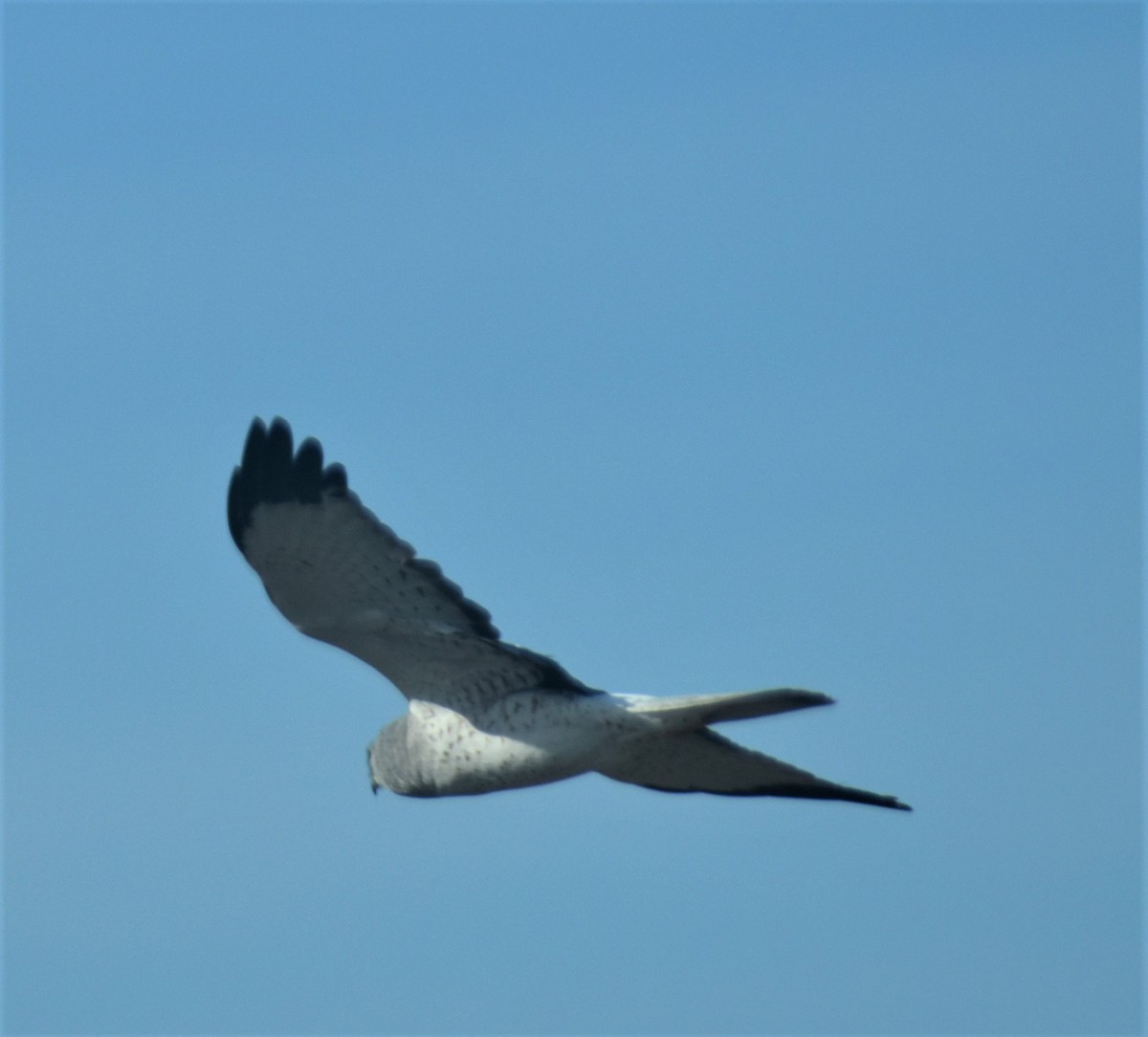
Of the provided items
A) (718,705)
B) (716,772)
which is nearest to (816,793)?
(716,772)

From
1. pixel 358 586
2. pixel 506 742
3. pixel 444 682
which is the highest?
pixel 358 586

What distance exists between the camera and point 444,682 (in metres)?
11.2

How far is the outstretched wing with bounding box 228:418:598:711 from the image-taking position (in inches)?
398

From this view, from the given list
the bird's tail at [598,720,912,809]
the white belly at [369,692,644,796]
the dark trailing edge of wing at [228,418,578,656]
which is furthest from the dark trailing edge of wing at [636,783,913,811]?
the dark trailing edge of wing at [228,418,578,656]

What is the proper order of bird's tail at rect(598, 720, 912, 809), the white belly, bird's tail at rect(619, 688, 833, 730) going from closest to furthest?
bird's tail at rect(619, 688, 833, 730) → the white belly → bird's tail at rect(598, 720, 912, 809)

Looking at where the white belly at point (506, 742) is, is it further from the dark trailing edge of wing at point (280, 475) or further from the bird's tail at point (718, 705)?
the dark trailing edge of wing at point (280, 475)

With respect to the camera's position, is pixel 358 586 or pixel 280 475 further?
pixel 358 586

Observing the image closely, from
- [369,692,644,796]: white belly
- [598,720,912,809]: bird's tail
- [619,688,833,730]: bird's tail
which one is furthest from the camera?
[598,720,912,809]: bird's tail

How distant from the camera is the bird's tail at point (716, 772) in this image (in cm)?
1132

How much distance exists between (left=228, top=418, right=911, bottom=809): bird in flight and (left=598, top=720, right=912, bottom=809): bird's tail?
0.03ft

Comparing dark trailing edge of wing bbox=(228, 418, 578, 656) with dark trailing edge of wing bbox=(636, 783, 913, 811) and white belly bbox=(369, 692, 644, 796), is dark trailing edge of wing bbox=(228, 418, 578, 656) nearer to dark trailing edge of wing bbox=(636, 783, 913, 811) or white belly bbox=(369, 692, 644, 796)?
white belly bbox=(369, 692, 644, 796)

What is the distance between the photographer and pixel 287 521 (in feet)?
33.4

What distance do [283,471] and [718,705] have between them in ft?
7.10

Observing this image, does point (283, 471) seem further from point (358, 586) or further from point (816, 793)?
point (816, 793)
